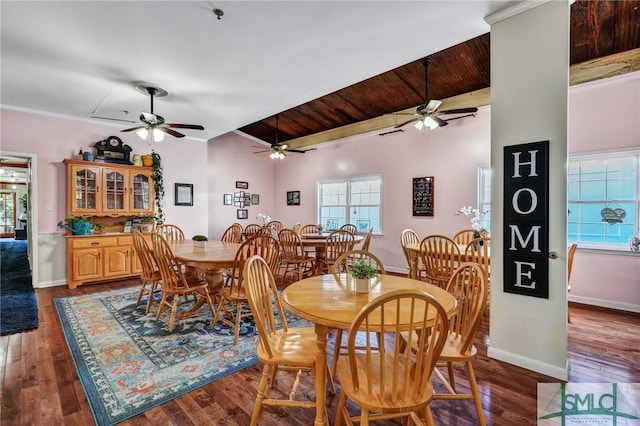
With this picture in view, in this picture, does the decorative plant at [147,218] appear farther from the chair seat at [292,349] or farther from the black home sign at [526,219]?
the black home sign at [526,219]

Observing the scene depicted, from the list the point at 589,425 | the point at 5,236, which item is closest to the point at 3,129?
the point at 589,425

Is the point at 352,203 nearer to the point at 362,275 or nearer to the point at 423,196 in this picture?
the point at 423,196

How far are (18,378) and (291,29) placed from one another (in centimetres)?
353

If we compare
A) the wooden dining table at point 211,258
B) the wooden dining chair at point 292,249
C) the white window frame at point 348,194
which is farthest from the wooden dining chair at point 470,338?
the white window frame at point 348,194

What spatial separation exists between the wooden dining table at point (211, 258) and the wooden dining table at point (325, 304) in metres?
1.15

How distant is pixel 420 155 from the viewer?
557 cm

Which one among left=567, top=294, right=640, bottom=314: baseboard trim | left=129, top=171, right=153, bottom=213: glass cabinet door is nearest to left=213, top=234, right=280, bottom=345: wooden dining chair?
left=129, top=171, right=153, bottom=213: glass cabinet door

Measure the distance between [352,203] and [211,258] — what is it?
4.27 meters

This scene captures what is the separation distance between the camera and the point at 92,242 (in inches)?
190

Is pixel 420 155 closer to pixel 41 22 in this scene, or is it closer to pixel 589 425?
pixel 589 425

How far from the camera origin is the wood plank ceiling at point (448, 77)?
3.36 meters

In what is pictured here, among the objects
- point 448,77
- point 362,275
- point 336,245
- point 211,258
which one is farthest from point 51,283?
point 448,77

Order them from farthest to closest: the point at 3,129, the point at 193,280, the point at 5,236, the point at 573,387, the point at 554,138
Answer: the point at 5,236 → the point at 3,129 → the point at 193,280 → the point at 554,138 → the point at 573,387

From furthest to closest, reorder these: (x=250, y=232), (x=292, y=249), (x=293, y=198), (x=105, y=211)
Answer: (x=293, y=198) < (x=250, y=232) < (x=105, y=211) < (x=292, y=249)
